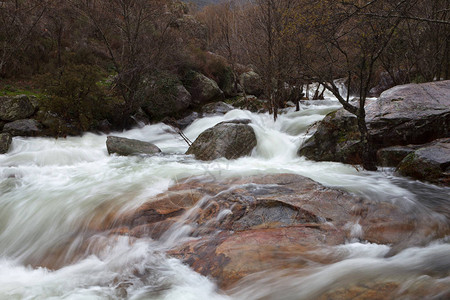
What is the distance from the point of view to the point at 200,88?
15.9 m

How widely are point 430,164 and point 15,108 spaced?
12.3 metres

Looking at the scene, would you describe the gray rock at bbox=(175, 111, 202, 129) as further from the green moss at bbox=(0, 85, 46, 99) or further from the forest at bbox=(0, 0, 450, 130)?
the green moss at bbox=(0, 85, 46, 99)

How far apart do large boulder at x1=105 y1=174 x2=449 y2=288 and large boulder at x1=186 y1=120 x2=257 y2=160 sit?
10.5ft

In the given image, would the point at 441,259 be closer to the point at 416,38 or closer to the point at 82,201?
the point at 82,201

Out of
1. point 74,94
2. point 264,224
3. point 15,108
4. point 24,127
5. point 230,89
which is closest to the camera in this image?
point 264,224

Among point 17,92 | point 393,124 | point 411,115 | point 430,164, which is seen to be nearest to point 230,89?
point 17,92

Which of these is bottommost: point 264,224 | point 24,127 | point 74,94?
point 264,224

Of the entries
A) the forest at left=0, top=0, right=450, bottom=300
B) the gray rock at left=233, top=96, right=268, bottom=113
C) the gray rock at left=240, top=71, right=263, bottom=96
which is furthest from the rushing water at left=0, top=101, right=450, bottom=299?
the gray rock at left=240, top=71, right=263, bottom=96

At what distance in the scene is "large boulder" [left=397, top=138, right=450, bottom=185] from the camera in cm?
513

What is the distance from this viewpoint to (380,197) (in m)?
4.71

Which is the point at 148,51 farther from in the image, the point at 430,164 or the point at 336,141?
the point at 430,164

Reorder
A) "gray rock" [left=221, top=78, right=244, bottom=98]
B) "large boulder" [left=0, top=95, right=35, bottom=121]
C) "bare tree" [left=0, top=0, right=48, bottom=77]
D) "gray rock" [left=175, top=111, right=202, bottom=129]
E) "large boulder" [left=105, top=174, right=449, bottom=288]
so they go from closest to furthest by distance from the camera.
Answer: "large boulder" [left=105, top=174, right=449, bottom=288] < "large boulder" [left=0, top=95, right=35, bottom=121] < "bare tree" [left=0, top=0, right=48, bottom=77] < "gray rock" [left=175, top=111, right=202, bottom=129] < "gray rock" [left=221, top=78, right=244, bottom=98]

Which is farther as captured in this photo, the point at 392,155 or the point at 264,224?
the point at 392,155

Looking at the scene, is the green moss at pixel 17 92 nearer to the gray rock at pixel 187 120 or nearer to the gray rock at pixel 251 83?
the gray rock at pixel 187 120
